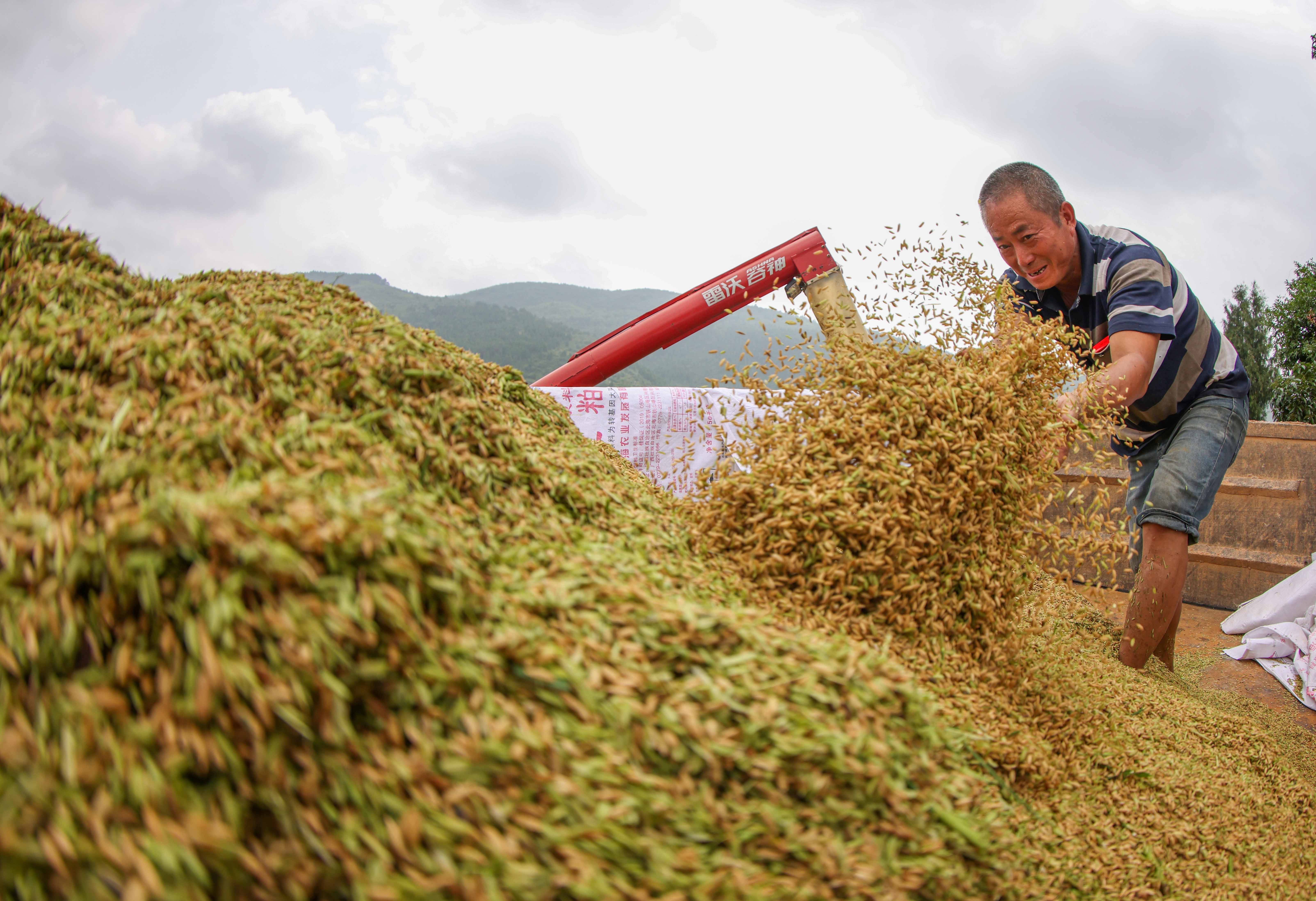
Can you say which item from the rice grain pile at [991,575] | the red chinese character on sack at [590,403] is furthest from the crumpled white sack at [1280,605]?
the red chinese character on sack at [590,403]

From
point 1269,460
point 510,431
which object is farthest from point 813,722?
point 1269,460

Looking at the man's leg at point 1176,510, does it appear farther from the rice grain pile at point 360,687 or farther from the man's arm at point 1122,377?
the rice grain pile at point 360,687

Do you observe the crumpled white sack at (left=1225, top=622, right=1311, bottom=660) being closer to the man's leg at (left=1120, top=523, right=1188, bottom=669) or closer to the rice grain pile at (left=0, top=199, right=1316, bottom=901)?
the man's leg at (left=1120, top=523, right=1188, bottom=669)

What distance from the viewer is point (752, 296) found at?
13.7 ft

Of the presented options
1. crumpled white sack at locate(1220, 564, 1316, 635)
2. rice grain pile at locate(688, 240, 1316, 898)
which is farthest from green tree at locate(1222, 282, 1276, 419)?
rice grain pile at locate(688, 240, 1316, 898)

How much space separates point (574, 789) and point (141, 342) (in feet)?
3.91

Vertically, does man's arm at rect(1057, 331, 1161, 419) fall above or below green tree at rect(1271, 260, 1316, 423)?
below

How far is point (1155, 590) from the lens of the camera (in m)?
2.83

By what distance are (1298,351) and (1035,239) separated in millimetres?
10358

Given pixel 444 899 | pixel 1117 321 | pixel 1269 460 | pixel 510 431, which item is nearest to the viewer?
pixel 444 899

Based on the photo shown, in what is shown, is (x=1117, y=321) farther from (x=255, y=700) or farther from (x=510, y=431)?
(x=255, y=700)

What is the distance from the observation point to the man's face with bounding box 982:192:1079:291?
2846 millimetres

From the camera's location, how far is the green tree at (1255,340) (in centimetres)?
1176

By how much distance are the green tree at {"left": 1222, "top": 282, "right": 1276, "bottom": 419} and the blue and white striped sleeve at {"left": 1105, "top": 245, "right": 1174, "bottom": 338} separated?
10636 millimetres
